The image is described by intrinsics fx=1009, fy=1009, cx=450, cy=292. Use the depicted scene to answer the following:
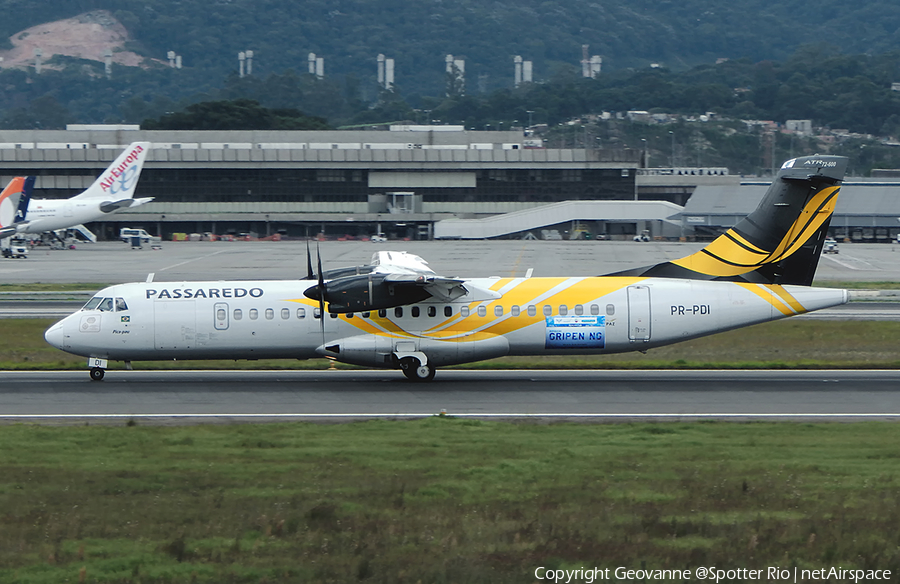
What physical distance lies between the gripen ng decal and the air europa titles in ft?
199

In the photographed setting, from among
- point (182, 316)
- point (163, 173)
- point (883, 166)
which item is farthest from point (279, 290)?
point (883, 166)

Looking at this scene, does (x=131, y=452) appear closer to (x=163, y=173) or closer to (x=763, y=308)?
(x=763, y=308)

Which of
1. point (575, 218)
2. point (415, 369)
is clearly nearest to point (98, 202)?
point (575, 218)

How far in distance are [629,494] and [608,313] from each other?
1353cm

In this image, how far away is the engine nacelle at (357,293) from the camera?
90.6 ft

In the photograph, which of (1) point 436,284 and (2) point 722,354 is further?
(2) point 722,354

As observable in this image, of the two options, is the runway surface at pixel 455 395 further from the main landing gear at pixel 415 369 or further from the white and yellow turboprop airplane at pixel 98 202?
the white and yellow turboprop airplane at pixel 98 202

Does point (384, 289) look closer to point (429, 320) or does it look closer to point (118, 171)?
point (429, 320)

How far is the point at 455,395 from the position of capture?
27250 mm

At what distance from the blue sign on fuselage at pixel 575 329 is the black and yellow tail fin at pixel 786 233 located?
3.59 metres

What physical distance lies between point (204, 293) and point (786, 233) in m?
17.3

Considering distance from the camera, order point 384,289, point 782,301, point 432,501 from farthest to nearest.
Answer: point 782,301 < point 384,289 < point 432,501

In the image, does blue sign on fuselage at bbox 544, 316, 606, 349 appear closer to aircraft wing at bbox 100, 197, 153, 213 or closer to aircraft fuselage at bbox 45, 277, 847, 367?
aircraft fuselage at bbox 45, 277, 847, 367

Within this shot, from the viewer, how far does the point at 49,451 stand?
62.5 feet
